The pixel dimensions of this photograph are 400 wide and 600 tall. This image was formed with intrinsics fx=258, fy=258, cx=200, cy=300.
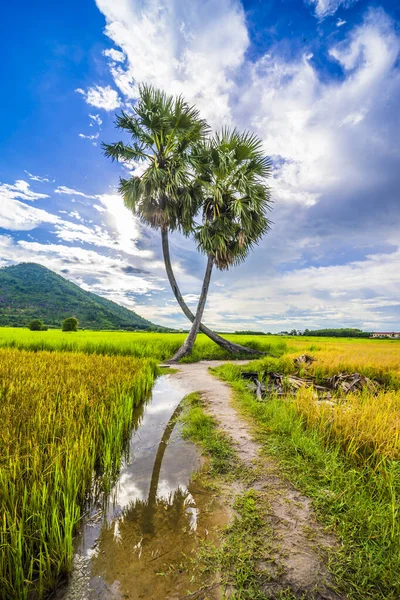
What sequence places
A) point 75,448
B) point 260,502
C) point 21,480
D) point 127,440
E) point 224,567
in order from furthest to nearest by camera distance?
point 127,440 → point 75,448 → point 260,502 → point 21,480 → point 224,567

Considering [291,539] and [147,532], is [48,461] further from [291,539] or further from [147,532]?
[291,539]

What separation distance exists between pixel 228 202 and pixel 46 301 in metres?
111

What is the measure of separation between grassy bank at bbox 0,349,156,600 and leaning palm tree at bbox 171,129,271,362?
9.15 metres

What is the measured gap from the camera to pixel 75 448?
2787 mm

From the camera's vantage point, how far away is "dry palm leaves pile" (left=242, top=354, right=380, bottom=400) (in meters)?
6.92

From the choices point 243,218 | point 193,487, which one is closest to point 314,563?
point 193,487

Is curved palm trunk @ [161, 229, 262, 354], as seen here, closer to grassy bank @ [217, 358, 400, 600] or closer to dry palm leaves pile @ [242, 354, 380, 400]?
dry palm leaves pile @ [242, 354, 380, 400]

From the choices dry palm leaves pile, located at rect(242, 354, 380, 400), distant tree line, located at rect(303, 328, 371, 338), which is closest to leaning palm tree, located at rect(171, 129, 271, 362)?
dry palm leaves pile, located at rect(242, 354, 380, 400)

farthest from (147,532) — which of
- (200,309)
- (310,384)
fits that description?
(200,309)

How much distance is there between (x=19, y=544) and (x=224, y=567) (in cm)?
139

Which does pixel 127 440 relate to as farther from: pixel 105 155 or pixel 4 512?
pixel 105 155

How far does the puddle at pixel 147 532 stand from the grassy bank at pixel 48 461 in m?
0.20

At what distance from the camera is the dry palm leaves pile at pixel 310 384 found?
6.92 metres

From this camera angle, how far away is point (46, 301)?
106 m
